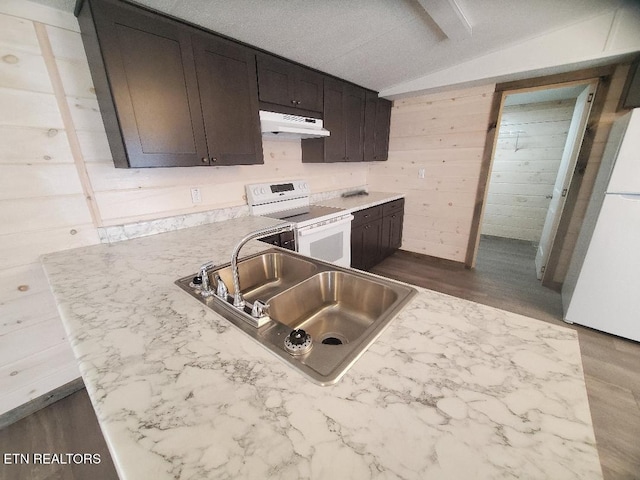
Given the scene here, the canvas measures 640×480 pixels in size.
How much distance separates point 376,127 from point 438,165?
933mm

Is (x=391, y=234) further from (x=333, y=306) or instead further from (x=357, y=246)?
(x=333, y=306)

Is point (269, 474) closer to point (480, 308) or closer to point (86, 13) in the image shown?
point (480, 308)

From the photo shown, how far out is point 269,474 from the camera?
15.1 inches

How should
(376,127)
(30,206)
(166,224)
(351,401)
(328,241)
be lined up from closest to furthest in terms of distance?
(351,401), (30,206), (166,224), (328,241), (376,127)

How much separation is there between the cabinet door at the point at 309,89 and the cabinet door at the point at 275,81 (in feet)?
0.25

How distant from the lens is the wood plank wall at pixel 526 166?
12.5 ft

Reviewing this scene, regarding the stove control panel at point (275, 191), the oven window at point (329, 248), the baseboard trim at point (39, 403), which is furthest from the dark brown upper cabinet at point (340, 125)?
the baseboard trim at point (39, 403)

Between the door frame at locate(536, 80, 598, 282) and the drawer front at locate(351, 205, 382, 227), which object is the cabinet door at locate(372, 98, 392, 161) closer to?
the drawer front at locate(351, 205, 382, 227)

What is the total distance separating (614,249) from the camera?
1.84 m

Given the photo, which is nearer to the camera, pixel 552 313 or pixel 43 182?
pixel 43 182

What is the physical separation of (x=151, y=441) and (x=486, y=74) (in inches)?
135

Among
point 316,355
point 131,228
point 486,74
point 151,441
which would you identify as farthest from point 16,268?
point 486,74

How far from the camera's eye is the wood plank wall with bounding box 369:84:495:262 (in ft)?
9.45

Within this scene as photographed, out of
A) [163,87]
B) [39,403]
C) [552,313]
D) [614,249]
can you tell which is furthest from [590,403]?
[39,403]
